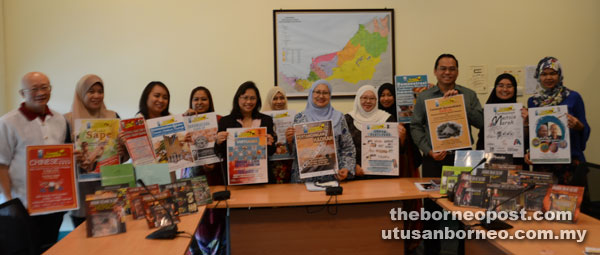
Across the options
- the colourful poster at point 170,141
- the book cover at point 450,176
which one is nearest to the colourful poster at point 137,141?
A: the colourful poster at point 170,141

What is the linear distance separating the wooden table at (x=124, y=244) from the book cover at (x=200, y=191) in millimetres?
374

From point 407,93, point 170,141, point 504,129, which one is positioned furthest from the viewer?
point 407,93

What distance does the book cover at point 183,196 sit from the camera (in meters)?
2.19

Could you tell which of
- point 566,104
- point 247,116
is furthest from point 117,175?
point 566,104

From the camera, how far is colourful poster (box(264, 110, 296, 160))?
3043mm

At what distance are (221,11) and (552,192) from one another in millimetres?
3634

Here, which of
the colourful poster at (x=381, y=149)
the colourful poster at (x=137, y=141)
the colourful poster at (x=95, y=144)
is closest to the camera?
the colourful poster at (x=95, y=144)

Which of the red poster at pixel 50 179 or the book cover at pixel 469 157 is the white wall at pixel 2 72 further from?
the book cover at pixel 469 157

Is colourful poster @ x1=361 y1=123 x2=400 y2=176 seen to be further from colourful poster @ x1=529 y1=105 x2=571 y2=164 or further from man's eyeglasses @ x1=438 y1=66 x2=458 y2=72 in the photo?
colourful poster @ x1=529 y1=105 x2=571 y2=164

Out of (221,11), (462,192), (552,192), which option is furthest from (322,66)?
(552,192)

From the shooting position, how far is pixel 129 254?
168 centimetres

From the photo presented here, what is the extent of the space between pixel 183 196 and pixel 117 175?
1.34 feet

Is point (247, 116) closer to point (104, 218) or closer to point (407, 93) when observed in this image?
point (104, 218)

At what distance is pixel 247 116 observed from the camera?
2.99m
